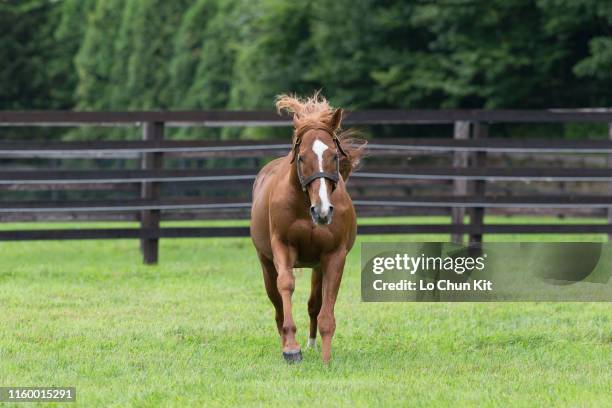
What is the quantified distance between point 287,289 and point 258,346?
85cm

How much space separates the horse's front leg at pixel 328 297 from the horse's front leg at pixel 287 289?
177 millimetres

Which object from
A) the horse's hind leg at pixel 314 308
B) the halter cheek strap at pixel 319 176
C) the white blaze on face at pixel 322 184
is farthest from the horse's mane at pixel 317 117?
the horse's hind leg at pixel 314 308

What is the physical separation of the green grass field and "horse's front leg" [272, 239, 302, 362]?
0.11 metres

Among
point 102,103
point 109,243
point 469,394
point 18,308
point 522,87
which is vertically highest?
point 102,103

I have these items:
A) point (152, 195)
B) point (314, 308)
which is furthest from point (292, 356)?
point (152, 195)

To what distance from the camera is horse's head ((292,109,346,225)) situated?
23.8 ft

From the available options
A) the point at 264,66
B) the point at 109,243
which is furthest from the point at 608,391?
the point at 264,66

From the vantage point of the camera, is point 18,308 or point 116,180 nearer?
point 18,308

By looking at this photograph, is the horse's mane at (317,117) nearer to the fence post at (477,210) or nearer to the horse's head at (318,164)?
the horse's head at (318,164)

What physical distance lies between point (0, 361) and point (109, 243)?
10.4 meters

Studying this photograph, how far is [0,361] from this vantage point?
7535 millimetres

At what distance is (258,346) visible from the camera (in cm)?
843

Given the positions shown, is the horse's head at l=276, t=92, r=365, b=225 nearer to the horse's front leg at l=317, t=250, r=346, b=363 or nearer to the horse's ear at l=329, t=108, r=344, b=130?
the horse's ear at l=329, t=108, r=344, b=130

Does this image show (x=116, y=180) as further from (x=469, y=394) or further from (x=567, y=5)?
(x=567, y=5)
